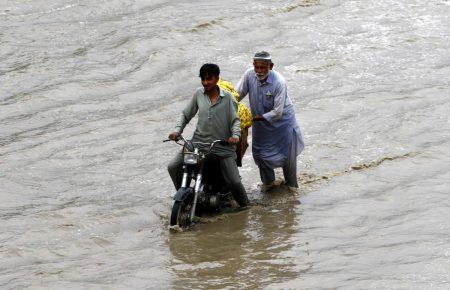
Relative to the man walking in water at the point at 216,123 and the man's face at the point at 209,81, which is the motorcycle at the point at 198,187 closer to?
the man walking in water at the point at 216,123

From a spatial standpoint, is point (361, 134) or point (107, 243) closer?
point (107, 243)

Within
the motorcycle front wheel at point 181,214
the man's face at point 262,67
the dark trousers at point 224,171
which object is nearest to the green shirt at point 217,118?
the dark trousers at point 224,171

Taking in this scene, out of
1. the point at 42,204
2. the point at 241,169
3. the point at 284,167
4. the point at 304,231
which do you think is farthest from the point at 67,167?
the point at 304,231

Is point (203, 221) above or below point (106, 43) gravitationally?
below

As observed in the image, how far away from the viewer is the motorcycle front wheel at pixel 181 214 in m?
9.61

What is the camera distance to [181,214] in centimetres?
978

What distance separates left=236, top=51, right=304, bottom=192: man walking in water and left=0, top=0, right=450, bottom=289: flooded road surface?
17.1 inches

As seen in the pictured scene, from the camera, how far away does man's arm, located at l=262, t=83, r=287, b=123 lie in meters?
10.3

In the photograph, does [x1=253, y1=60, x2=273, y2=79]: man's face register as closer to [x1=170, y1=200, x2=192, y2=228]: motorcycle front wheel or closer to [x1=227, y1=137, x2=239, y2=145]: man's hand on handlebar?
[x1=227, y1=137, x2=239, y2=145]: man's hand on handlebar

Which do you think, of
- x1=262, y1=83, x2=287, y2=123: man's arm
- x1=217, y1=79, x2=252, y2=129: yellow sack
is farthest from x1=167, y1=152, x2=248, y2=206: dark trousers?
x1=262, y1=83, x2=287, y2=123: man's arm

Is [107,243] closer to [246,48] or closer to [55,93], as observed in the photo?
[55,93]

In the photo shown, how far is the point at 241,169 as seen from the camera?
40.4ft

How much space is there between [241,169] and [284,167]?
1.40 m

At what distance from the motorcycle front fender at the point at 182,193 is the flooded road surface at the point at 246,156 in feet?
1.30
